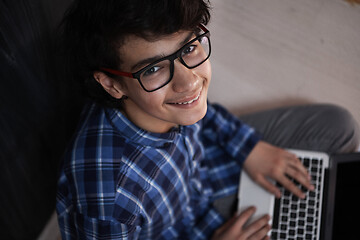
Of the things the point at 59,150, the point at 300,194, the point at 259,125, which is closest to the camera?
the point at 300,194

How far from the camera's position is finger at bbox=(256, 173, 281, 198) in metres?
1.07

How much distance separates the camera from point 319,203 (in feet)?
3.42

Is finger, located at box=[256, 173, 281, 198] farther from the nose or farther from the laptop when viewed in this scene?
the nose

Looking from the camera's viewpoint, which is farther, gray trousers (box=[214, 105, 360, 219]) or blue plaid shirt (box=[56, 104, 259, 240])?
gray trousers (box=[214, 105, 360, 219])

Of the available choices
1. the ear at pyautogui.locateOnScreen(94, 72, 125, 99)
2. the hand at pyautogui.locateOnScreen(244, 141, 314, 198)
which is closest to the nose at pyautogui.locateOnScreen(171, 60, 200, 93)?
the ear at pyautogui.locateOnScreen(94, 72, 125, 99)

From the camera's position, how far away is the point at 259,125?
50.0 inches

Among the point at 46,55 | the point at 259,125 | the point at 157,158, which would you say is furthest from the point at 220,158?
the point at 46,55

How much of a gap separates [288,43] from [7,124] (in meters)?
0.87

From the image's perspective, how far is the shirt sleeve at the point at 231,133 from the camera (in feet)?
3.81

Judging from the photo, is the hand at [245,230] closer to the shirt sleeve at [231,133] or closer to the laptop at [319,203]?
the laptop at [319,203]

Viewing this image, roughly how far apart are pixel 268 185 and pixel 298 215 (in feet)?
0.42

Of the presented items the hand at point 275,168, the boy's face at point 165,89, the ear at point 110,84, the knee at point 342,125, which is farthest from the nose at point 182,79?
the knee at point 342,125

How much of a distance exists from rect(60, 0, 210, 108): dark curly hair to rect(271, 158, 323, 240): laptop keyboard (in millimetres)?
645

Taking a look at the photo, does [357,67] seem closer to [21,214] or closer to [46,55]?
[46,55]
